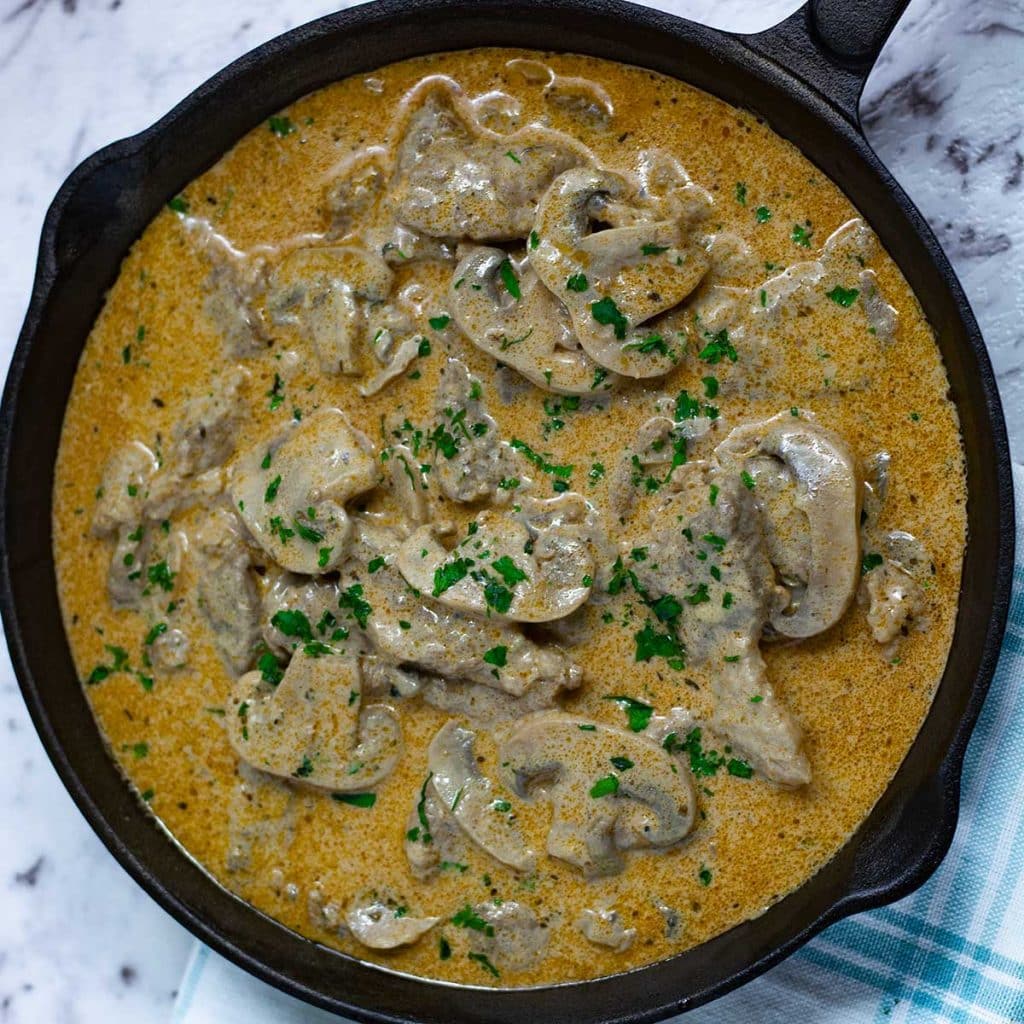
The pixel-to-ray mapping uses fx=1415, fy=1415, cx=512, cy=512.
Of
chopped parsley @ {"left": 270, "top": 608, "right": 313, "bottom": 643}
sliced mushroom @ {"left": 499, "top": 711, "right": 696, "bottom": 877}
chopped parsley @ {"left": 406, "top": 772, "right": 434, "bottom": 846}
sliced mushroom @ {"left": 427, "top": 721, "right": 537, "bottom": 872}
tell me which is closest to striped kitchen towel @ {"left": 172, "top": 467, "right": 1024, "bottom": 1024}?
sliced mushroom @ {"left": 499, "top": 711, "right": 696, "bottom": 877}

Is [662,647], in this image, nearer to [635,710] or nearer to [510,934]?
[635,710]

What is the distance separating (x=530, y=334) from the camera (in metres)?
3.70

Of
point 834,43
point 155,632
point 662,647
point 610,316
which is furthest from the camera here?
point 155,632

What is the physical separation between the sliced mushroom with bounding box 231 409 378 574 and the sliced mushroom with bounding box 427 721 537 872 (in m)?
0.63

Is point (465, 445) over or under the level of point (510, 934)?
over

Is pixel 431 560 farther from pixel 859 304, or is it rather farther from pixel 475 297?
pixel 859 304

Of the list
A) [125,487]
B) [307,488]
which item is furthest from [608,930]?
[125,487]

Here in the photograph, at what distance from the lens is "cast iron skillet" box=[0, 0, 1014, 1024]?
349 cm

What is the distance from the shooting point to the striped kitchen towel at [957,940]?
395 cm

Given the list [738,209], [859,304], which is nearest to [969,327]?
[859,304]

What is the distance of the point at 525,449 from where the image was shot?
12.3 feet

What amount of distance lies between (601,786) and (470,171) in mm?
1650

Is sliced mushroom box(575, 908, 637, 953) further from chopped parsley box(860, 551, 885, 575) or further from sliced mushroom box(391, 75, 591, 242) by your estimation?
sliced mushroom box(391, 75, 591, 242)

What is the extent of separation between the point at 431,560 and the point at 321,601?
0.38 m
